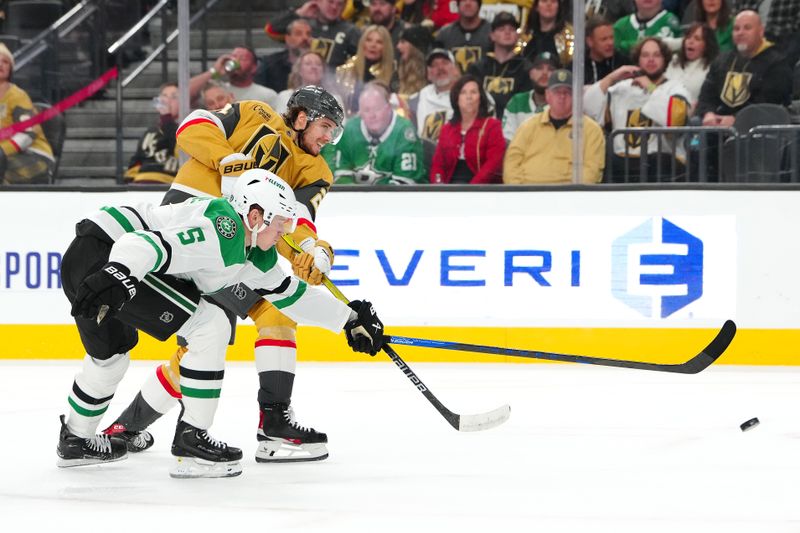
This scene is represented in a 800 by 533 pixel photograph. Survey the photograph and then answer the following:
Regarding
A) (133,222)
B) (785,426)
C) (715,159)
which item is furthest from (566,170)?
(133,222)

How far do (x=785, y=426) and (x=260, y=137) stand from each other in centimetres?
198

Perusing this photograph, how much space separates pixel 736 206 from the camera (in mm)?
5707

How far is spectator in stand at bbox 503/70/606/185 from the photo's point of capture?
5797 mm

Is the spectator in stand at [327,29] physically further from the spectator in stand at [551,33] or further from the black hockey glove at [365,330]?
the black hockey glove at [365,330]

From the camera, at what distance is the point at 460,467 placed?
137 inches

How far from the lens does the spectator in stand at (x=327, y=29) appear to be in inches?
235

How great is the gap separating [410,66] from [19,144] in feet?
6.34

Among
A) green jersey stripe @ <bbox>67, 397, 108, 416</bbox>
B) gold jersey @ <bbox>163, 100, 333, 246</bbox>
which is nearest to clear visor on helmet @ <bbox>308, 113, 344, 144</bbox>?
gold jersey @ <bbox>163, 100, 333, 246</bbox>

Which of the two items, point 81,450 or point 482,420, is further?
point 482,420

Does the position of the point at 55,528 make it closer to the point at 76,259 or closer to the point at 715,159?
the point at 76,259

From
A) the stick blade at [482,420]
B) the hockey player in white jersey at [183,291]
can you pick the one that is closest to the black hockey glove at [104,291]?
the hockey player in white jersey at [183,291]

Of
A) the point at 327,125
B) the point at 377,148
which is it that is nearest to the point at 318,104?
the point at 327,125

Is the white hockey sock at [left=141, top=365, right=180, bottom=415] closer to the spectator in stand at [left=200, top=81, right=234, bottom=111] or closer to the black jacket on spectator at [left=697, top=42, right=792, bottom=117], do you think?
the spectator in stand at [left=200, top=81, right=234, bottom=111]

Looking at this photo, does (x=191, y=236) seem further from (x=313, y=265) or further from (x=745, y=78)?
(x=745, y=78)
